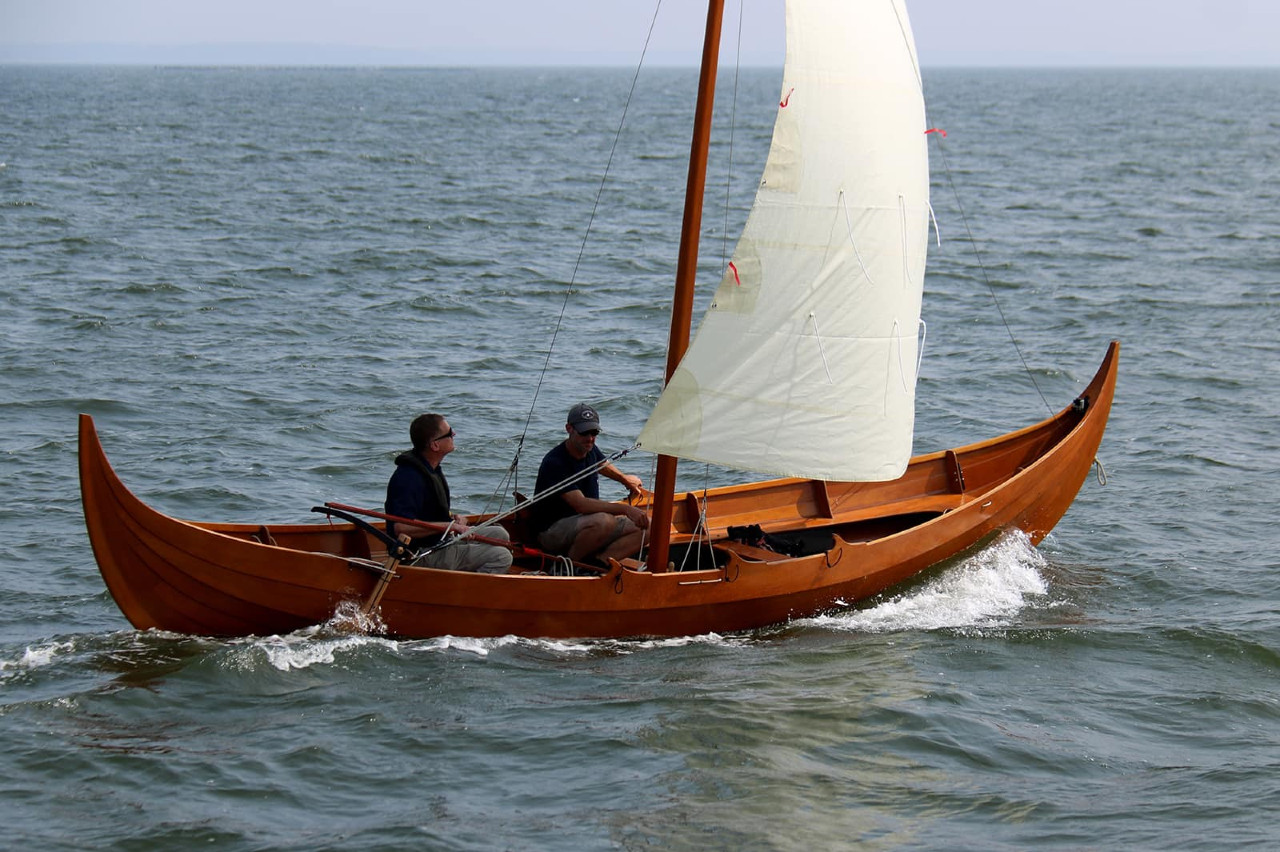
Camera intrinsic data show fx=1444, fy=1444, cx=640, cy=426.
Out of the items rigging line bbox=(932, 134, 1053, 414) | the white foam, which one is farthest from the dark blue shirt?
rigging line bbox=(932, 134, 1053, 414)

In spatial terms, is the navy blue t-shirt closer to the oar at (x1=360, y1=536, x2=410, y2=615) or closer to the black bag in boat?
the black bag in boat

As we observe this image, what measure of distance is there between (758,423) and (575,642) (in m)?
2.26

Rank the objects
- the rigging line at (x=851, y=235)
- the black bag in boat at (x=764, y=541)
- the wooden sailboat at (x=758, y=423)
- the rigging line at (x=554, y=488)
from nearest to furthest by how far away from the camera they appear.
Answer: the wooden sailboat at (x=758, y=423)
the rigging line at (x=851, y=235)
the rigging line at (x=554, y=488)
the black bag in boat at (x=764, y=541)

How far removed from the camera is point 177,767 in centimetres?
936

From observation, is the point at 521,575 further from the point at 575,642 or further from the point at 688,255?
the point at 688,255

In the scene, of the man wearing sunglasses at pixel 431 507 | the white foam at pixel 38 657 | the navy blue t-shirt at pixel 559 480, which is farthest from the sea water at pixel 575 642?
the navy blue t-shirt at pixel 559 480

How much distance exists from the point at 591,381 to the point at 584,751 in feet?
39.7

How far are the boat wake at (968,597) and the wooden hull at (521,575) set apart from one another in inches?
7.9

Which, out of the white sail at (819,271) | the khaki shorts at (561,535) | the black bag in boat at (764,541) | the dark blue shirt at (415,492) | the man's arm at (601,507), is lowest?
the black bag in boat at (764,541)

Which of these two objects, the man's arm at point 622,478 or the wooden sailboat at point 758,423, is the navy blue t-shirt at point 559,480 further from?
the wooden sailboat at point 758,423

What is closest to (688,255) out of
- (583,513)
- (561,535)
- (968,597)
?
(583,513)

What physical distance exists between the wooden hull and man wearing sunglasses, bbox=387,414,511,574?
0.40 m

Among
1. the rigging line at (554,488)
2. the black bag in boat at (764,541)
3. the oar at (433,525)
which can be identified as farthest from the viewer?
the black bag in boat at (764,541)

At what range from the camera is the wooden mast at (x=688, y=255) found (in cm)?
1073
